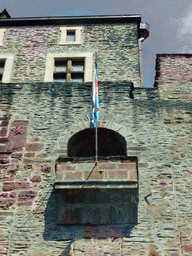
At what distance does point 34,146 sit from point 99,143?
65.6 inches

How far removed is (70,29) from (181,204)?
305 inches

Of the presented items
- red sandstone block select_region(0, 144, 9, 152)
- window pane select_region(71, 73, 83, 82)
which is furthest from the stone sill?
window pane select_region(71, 73, 83, 82)

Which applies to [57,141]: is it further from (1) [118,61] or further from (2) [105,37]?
(2) [105,37]

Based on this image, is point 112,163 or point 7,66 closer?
point 112,163

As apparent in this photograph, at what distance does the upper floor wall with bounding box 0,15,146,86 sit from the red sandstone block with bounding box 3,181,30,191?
401cm

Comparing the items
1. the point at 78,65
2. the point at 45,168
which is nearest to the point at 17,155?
the point at 45,168

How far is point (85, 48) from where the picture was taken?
Result: 39.5 feet

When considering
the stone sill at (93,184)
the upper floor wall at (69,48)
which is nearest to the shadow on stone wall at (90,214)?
the stone sill at (93,184)

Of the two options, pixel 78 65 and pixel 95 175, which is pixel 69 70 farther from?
pixel 95 175

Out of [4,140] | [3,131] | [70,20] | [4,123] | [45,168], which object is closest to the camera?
[45,168]

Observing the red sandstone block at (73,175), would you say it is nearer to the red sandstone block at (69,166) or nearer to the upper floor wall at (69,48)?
the red sandstone block at (69,166)

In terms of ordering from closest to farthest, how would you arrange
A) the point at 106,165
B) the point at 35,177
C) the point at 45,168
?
1. the point at 106,165
2. the point at 35,177
3. the point at 45,168

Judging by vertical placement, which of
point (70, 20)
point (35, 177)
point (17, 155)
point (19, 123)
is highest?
point (70, 20)

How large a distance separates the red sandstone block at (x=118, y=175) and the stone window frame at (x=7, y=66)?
528 centimetres
